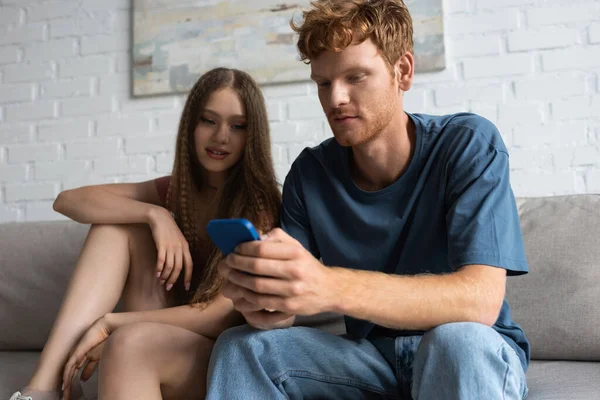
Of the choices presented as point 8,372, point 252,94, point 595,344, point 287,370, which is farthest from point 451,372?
point 8,372

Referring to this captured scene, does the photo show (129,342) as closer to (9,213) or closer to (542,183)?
(542,183)

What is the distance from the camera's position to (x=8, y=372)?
5.33ft

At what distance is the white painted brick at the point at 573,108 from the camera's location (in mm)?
2045

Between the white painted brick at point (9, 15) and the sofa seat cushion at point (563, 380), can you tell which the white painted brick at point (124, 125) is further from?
the sofa seat cushion at point (563, 380)

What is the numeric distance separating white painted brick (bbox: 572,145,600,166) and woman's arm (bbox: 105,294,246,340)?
126 cm

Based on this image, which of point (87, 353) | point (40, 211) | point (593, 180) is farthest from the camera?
point (40, 211)

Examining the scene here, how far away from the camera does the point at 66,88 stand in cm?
253

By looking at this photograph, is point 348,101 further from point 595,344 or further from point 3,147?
point 3,147

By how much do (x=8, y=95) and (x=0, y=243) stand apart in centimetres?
84

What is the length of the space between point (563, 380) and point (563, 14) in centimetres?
A: 125

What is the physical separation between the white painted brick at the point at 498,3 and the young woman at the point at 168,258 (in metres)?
0.92

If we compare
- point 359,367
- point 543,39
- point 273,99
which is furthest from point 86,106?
point 359,367

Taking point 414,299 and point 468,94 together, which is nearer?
point 414,299

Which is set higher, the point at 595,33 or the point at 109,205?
the point at 595,33
